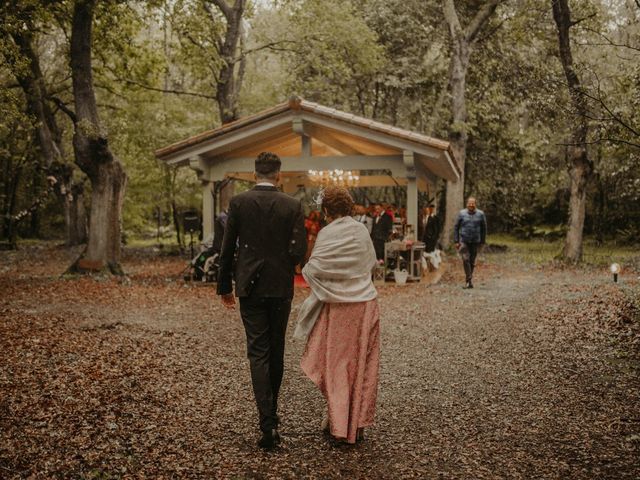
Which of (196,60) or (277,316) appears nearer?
(277,316)

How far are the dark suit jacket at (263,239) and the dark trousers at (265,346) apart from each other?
5.1 inches

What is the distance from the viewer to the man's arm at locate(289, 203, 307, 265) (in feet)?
14.8

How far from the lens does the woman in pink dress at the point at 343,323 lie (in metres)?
4.45

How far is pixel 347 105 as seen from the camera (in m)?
27.0

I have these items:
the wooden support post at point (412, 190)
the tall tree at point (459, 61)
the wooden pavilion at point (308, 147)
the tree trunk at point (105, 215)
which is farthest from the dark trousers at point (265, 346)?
the tall tree at point (459, 61)

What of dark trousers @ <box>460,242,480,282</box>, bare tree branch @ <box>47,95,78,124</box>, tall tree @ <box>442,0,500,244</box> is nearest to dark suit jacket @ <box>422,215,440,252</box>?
dark trousers @ <box>460,242,480,282</box>

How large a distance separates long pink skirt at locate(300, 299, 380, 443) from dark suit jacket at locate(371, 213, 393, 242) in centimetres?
1069

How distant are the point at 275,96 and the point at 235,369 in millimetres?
21369

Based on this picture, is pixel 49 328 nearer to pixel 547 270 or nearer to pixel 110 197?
pixel 110 197

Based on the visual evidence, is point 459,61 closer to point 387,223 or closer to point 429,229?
point 429,229

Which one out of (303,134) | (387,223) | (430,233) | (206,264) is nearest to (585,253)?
(430,233)

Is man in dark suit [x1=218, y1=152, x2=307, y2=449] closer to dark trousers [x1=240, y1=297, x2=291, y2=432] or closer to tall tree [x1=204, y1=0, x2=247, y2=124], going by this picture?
dark trousers [x1=240, y1=297, x2=291, y2=432]

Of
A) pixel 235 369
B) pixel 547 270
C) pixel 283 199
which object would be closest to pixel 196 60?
pixel 547 270

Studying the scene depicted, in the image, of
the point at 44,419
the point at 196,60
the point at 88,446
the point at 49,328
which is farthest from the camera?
the point at 196,60
